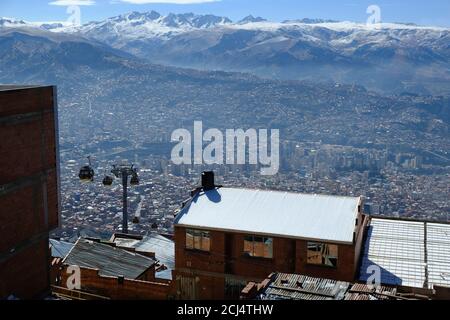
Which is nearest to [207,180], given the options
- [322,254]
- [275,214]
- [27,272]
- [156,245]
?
[275,214]

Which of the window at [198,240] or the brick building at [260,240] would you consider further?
the window at [198,240]

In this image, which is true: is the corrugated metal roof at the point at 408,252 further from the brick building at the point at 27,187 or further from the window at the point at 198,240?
the brick building at the point at 27,187

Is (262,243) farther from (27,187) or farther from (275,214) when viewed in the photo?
(27,187)

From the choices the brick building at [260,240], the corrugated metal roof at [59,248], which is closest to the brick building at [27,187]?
the brick building at [260,240]

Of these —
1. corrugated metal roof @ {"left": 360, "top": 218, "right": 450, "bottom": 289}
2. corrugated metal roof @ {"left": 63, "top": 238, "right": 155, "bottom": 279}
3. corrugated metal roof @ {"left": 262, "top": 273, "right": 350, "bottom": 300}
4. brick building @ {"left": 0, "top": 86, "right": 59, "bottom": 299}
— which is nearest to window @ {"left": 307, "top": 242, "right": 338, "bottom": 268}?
corrugated metal roof @ {"left": 360, "top": 218, "right": 450, "bottom": 289}

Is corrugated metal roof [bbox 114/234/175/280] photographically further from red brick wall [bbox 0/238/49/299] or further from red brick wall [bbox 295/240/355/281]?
red brick wall [bbox 0/238/49/299]

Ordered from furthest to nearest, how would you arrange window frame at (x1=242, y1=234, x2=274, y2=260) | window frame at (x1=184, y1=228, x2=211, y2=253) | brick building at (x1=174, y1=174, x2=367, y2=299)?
1. window frame at (x1=184, y1=228, x2=211, y2=253)
2. window frame at (x1=242, y1=234, x2=274, y2=260)
3. brick building at (x1=174, y1=174, x2=367, y2=299)

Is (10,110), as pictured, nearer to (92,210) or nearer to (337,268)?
(337,268)
